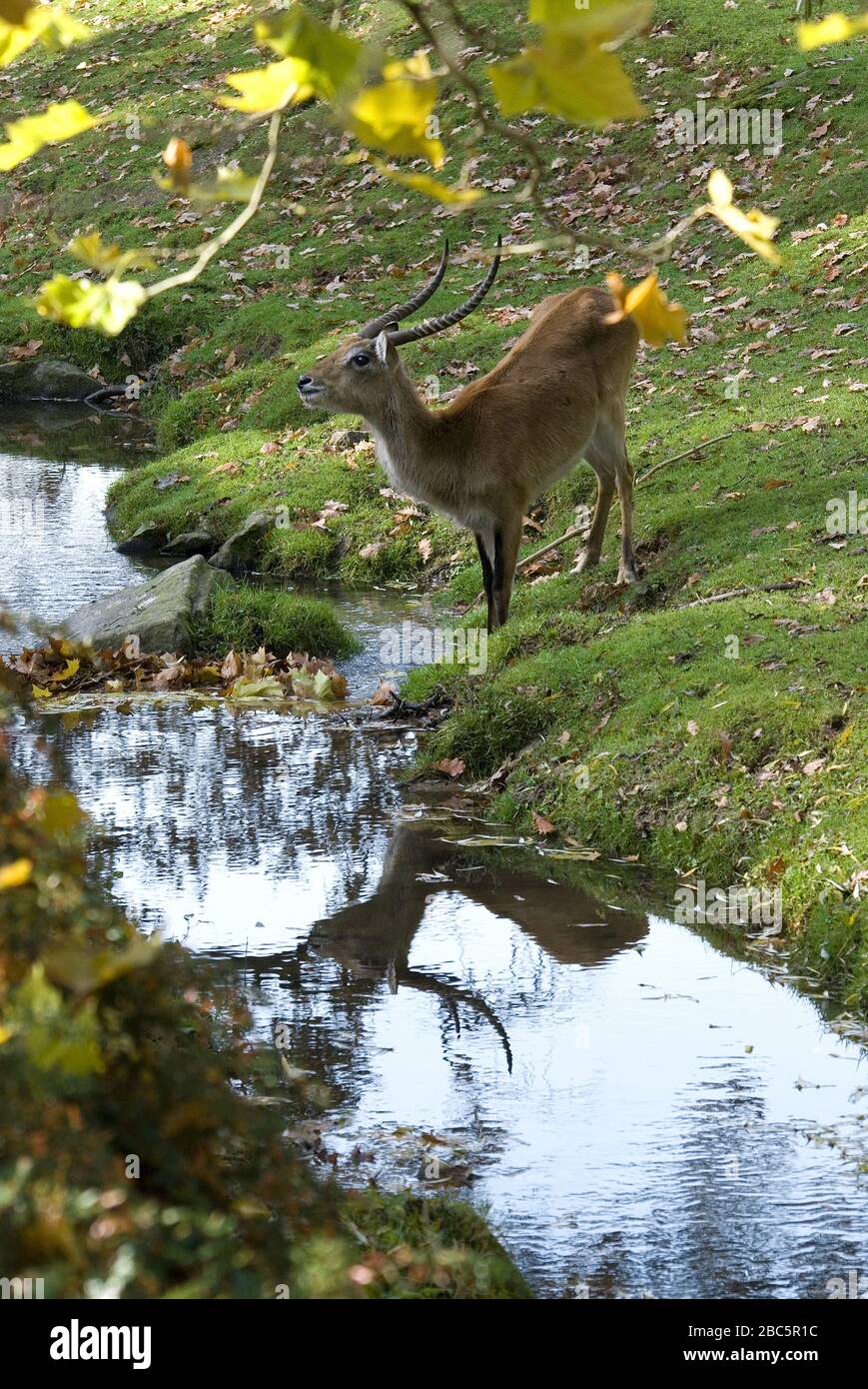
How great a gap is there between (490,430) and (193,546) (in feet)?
14.3

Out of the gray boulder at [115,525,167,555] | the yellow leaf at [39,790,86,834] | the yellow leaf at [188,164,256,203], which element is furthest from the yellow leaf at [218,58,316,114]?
the gray boulder at [115,525,167,555]

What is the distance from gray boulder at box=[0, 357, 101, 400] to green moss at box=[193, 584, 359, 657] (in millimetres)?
8376

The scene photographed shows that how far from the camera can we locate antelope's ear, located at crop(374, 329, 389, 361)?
968cm

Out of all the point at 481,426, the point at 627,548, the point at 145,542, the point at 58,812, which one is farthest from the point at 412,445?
the point at 58,812

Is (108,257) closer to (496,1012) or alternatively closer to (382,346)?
(496,1012)

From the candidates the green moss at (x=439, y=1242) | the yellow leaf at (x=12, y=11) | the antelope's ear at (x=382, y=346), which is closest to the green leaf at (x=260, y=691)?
the antelope's ear at (x=382, y=346)

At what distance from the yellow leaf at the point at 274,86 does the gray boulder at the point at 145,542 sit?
1172 centimetres

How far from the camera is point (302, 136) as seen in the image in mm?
22125

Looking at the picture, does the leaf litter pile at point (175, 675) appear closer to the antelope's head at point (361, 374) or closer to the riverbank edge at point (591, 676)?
the riverbank edge at point (591, 676)

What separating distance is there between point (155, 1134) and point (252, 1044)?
2782 mm

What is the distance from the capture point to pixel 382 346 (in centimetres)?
969

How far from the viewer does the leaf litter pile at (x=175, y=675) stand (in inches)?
389

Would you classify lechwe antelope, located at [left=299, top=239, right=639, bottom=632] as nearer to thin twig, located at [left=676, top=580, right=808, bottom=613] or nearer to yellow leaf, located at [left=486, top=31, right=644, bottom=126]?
thin twig, located at [left=676, top=580, right=808, bottom=613]

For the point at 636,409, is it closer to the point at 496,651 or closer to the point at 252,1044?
the point at 496,651
